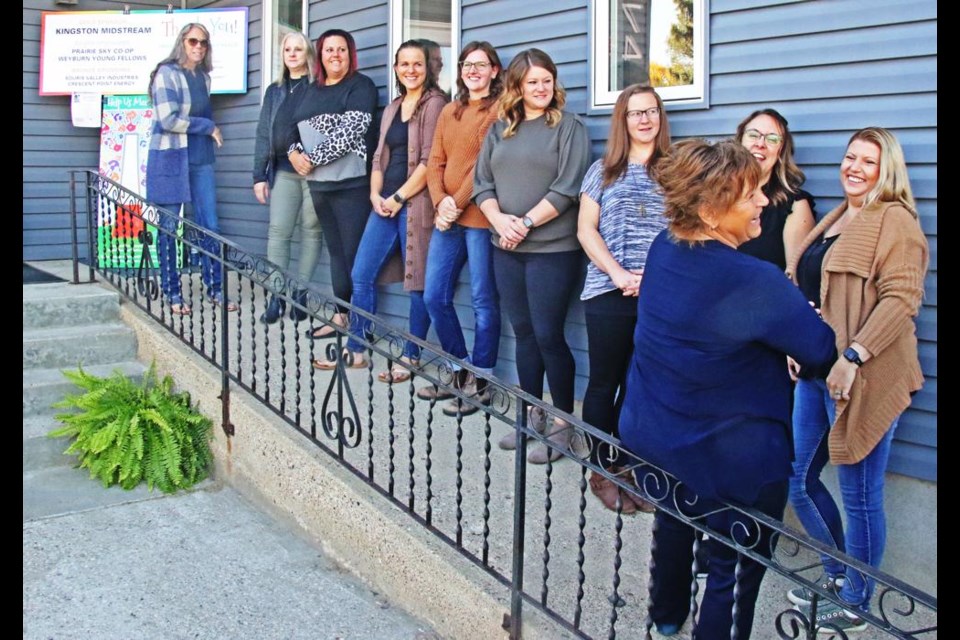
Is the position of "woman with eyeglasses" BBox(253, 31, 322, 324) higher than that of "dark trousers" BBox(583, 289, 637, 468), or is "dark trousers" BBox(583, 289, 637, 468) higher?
"woman with eyeglasses" BBox(253, 31, 322, 324)

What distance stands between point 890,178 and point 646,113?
1030 millimetres

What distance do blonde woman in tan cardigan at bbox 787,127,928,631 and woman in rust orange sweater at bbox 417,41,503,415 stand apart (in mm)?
1756

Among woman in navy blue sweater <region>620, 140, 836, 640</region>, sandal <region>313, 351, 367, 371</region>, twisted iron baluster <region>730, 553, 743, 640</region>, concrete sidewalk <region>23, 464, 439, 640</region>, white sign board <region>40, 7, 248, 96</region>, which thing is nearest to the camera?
woman in navy blue sweater <region>620, 140, 836, 640</region>

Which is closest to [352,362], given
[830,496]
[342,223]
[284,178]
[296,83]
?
[342,223]

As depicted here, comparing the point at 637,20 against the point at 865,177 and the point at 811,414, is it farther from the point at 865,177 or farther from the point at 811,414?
the point at 811,414

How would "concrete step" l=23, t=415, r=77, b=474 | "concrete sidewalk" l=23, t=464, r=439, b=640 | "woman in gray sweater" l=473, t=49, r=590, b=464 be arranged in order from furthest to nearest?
"concrete step" l=23, t=415, r=77, b=474 < "woman in gray sweater" l=473, t=49, r=590, b=464 < "concrete sidewalk" l=23, t=464, r=439, b=640

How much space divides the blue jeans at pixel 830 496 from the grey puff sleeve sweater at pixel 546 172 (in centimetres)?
131

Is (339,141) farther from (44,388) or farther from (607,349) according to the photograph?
(607,349)

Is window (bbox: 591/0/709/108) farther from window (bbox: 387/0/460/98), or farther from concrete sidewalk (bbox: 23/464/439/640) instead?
concrete sidewalk (bbox: 23/464/439/640)

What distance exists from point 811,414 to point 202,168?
15.5 feet

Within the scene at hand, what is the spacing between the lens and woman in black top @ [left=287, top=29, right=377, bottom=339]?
562 centimetres

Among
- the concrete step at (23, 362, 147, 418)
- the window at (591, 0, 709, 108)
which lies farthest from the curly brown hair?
the concrete step at (23, 362, 147, 418)

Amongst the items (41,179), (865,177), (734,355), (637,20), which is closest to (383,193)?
(637,20)

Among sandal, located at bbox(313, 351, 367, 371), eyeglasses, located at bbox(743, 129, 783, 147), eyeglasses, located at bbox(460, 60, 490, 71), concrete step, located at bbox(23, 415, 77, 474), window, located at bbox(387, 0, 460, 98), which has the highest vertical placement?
window, located at bbox(387, 0, 460, 98)
